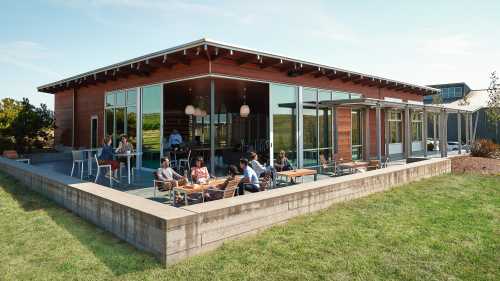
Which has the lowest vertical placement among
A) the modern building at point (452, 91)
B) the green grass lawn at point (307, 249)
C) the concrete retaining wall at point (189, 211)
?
the green grass lawn at point (307, 249)

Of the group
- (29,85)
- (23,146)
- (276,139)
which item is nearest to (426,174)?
(276,139)

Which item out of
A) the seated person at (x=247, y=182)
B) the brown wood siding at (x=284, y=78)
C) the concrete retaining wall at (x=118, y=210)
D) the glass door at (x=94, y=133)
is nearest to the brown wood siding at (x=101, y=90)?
the glass door at (x=94, y=133)

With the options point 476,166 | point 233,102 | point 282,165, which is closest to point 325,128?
point 282,165

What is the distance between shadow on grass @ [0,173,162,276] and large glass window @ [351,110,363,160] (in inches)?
445

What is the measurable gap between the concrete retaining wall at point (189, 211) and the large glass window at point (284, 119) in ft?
12.2

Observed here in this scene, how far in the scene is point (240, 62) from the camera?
968 centimetres

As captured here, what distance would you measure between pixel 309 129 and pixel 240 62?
4.10m

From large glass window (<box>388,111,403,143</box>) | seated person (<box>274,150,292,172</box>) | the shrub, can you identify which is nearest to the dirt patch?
the shrub

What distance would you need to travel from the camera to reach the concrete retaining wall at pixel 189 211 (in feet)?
13.9

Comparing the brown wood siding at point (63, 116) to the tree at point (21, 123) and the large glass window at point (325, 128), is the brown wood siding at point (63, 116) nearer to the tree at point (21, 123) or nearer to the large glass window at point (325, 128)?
the tree at point (21, 123)

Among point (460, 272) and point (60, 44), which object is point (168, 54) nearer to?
point (60, 44)

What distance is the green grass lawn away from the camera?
158 inches

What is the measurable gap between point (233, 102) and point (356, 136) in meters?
6.50

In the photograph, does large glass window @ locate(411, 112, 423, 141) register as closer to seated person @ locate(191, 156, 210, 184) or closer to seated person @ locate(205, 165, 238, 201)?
seated person @ locate(191, 156, 210, 184)
